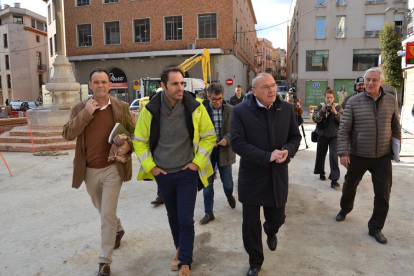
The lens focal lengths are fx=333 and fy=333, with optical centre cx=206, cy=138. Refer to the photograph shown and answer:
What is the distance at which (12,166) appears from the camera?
826 centimetres

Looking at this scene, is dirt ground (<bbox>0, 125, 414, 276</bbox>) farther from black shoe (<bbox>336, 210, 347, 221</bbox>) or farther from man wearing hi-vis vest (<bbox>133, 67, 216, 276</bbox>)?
man wearing hi-vis vest (<bbox>133, 67, 216, 276</bbox>)

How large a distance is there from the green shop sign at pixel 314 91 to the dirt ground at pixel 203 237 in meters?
26.0

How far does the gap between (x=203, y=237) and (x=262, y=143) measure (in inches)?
64.4

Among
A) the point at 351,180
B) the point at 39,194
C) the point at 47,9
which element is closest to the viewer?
the point at 351,180

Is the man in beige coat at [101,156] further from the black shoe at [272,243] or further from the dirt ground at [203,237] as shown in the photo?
the black shoe at [272,243]

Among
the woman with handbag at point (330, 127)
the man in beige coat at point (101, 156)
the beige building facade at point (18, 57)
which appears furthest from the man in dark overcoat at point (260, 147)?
the beige building facade at point (18, 57)

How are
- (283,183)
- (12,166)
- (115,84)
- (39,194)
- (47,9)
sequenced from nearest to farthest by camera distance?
1. (283,183)
2. (39,194)
3. (12,166)
4. (115,84)
5. (47,9)

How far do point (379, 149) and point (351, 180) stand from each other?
1.85 ft

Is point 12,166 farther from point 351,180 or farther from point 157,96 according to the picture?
point 351,180

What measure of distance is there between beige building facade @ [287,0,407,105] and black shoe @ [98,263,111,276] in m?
30.2

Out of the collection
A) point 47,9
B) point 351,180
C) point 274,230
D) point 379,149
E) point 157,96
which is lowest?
point 274,230

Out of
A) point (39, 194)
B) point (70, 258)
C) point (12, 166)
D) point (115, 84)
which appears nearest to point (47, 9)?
point (115, 84)

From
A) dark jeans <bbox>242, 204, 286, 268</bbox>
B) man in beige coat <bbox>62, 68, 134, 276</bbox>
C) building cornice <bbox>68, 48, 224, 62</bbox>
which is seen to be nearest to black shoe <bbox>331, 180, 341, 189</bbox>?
dark jeans <bbox>242, 204, 286, 268</bbox>

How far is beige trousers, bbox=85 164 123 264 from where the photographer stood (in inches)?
129
